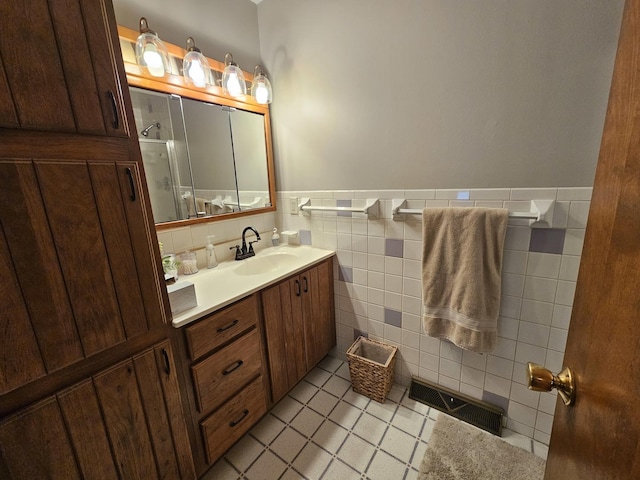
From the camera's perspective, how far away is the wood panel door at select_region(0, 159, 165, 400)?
670 millimetres

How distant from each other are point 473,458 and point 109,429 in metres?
1.54

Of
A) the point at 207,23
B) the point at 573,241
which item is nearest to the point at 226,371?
the point at 573,241

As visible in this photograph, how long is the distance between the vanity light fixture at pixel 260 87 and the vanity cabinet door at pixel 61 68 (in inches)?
40.6

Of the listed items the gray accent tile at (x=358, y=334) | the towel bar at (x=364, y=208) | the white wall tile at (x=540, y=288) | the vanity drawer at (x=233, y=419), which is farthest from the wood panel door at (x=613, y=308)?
the gray accent tile at (x=358, y=334)

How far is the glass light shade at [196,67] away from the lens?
1408 millimetres

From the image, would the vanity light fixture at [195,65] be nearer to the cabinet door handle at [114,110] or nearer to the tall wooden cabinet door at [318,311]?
the cabinet door handle at [114,110]

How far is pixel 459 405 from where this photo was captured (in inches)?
61.3

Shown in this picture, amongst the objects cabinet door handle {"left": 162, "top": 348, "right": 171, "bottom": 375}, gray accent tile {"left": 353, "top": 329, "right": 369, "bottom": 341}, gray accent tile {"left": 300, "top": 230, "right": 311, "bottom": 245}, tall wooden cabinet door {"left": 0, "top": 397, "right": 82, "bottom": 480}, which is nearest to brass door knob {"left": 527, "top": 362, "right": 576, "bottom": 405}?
cabinet door handle {"left": 162, "top": 348, "right": 171, "bottom": 375}

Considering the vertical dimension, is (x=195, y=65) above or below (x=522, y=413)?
above

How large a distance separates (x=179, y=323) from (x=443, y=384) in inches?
60.3

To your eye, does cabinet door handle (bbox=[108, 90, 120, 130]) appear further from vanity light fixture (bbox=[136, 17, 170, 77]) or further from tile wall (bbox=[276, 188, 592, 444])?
tile wall (bbox=[276, 188, 592, 444])

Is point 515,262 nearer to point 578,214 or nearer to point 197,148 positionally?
point 578,214

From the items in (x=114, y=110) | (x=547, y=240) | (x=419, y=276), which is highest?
(x=114, y=110)

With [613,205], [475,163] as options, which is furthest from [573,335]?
[475,163]
